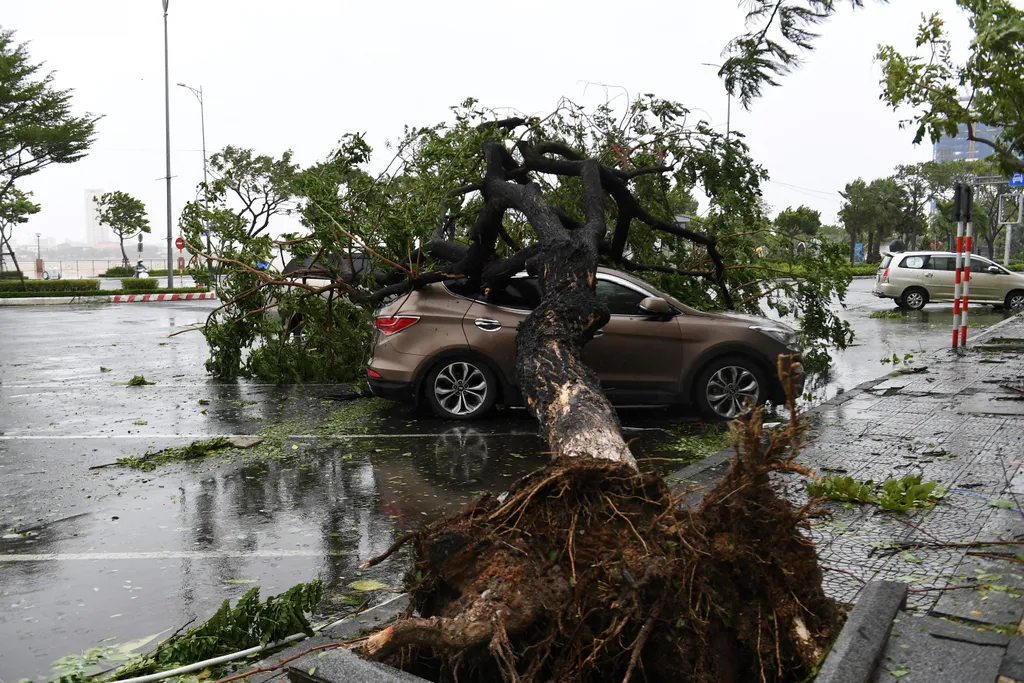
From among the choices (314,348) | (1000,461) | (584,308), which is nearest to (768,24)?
(584,308)

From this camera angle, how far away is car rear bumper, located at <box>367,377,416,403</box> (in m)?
9.53

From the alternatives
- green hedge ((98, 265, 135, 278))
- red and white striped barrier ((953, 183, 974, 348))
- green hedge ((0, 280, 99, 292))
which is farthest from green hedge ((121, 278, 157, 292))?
red and white striped barrier ((953, 183, 974, 348))

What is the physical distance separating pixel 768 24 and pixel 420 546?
18.1ft

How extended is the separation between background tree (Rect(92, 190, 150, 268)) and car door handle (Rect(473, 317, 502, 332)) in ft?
186

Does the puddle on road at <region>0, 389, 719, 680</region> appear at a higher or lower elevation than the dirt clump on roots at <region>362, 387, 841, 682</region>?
lower

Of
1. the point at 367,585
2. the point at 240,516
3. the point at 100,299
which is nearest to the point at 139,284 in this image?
the point at 100,299

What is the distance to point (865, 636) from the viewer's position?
11.2ft

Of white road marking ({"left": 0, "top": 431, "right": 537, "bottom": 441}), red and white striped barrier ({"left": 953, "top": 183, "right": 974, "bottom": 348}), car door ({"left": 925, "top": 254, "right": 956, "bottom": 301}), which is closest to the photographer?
white road marking ({"left": 0, "top": 431, "right": 537, "bottom": 441})

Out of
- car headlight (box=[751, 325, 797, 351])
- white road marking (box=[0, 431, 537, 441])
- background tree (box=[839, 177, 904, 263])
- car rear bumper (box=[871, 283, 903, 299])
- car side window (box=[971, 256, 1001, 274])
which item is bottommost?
white road marking (box=[0, 431, 537, 441])

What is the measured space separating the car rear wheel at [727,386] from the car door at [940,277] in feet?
62.6

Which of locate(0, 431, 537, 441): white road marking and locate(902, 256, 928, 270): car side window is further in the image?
locate(902, 256, 928, 270): car side window

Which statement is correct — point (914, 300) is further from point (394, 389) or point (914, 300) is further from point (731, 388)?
point (394, 389)

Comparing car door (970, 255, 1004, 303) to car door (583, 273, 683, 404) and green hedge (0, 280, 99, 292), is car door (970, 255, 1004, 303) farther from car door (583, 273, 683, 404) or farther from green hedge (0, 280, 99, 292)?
green hedge (0, 280, 99, 292)

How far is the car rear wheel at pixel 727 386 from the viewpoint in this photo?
9453 millimetres
